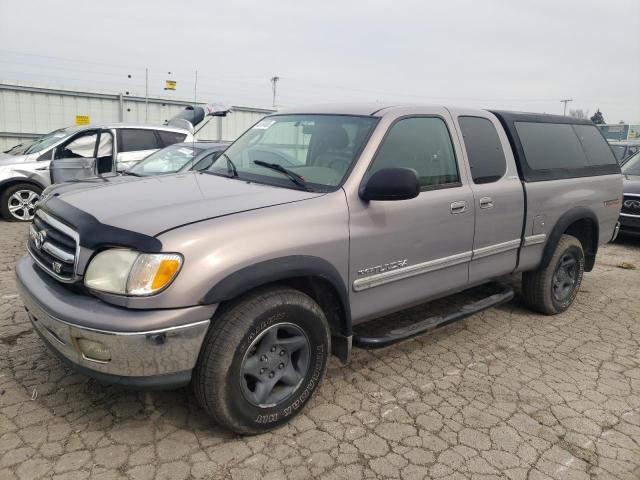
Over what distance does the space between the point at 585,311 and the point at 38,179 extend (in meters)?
8.40

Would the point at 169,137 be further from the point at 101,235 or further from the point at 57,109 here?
the point at 101,235

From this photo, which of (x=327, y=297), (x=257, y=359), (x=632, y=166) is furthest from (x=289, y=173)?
(x=632, y=166)

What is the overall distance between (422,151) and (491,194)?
2.30 feet

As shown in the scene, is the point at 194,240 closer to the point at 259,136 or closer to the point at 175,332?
the point at 175,332

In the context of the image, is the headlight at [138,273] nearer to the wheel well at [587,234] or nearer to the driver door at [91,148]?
the wheel well at [587,234]

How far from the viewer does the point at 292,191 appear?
10.2 feet

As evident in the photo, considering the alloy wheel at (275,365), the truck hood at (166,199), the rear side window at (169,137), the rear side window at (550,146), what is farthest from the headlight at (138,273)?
the rear side window at (169,137)

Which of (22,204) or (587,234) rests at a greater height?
(587,234)

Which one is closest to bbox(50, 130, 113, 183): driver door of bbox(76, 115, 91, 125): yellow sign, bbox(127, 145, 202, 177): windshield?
bbox(127, 145, 202, 177): windshield

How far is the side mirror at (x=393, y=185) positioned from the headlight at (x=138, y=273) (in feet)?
3.96

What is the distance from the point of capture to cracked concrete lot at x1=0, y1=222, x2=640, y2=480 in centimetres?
262

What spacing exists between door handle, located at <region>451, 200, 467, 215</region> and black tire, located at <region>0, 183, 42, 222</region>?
767 centimetres

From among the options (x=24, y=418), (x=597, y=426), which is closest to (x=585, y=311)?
(x=597, y=426)

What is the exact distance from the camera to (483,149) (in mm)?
4008
